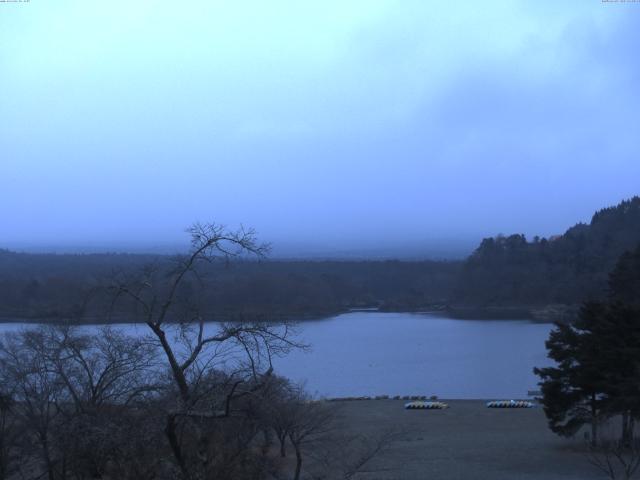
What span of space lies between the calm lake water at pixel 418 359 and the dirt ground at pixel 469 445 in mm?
2506

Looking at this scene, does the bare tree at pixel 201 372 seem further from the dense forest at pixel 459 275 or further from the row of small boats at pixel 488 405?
the dense forest at pixel 459 275

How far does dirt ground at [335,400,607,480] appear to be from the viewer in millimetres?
11742

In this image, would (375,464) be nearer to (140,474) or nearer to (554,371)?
(554,371)

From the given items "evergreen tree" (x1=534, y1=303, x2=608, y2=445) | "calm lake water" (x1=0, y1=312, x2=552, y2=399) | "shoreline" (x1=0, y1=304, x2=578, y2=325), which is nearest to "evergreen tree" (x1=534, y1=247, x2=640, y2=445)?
"evergreen tree" (x1=534, y1=303, x2=608, y2=445)

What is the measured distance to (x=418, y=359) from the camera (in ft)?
102

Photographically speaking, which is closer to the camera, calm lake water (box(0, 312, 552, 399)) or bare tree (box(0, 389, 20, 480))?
bare tree (box(0, 389, 20, 480))

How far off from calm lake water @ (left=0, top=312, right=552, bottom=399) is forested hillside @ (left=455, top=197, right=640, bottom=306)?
46.1ft

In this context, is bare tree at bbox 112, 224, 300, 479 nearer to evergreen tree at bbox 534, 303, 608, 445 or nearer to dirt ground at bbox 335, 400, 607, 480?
dirt ground at bbox 335, 400, 607, 480

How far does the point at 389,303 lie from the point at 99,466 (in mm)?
58278

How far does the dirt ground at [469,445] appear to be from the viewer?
1174 centimetres

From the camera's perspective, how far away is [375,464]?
40.2 ft

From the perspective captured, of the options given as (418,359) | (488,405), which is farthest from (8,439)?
(418,359)

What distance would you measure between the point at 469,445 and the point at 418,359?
16.5 metres

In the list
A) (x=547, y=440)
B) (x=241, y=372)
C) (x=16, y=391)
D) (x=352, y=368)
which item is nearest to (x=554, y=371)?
(x=547, y=440)
